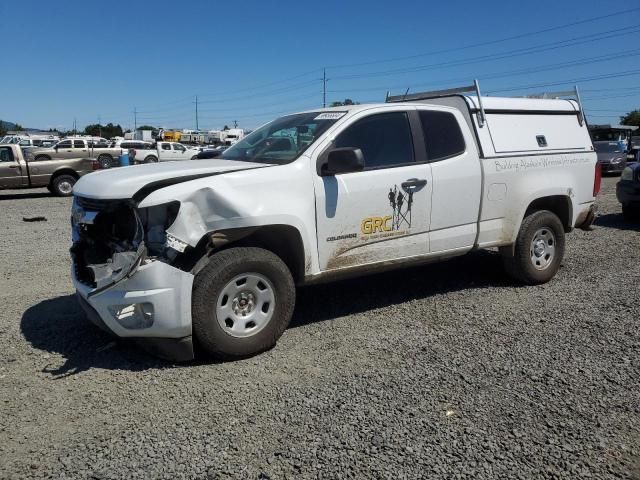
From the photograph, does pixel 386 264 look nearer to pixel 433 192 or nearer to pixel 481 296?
pixel 433 192

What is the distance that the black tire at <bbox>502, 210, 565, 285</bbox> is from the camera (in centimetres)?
591

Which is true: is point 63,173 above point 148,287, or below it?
above

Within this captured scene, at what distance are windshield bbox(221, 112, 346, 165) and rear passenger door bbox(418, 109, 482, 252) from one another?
1.02 metres

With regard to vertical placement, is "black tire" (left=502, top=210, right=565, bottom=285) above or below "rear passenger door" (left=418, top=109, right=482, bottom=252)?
below

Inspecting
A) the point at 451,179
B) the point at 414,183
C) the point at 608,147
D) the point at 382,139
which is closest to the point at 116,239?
the point at 382,139

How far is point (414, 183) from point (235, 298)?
194 centimetres

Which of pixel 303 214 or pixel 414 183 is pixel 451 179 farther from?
pixel 303 214

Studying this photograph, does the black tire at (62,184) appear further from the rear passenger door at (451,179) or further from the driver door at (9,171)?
the rear passenger door at (451,179)

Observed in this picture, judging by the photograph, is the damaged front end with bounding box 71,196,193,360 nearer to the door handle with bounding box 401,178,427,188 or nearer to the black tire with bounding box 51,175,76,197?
the door handle with bounding box 401,178,427,188

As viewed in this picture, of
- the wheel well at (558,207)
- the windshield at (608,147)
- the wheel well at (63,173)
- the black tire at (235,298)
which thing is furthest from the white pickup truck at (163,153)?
the black tire at (235,298)

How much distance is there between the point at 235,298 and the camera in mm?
4051

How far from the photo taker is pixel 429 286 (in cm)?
616

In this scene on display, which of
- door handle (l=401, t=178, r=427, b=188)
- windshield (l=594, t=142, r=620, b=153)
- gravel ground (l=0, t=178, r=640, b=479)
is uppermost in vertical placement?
windshield (l=594, t=142, r=620, b=153)

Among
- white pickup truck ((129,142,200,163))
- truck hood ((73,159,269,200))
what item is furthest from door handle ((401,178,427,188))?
white pickup truck ((129,142,200,163))
